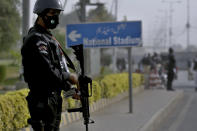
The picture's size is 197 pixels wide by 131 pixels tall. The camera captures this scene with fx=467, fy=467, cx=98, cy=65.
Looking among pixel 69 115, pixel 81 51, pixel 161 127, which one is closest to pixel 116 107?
pixel 161 127

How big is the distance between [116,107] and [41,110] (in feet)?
28.1

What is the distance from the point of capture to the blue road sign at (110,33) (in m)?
11.1

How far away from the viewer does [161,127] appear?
415 inches

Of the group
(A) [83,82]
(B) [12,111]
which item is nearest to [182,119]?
(B) [12,111]

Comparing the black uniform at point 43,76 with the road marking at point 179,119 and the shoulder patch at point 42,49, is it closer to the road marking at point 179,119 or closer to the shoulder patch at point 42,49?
the shoulder patch at point 42,49

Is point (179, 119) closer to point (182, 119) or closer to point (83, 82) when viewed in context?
point (182, 119)

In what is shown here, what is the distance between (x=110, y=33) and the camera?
1116 cm

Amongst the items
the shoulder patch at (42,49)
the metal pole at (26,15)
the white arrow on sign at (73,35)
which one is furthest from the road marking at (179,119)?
the shoulder patch at (42,49)

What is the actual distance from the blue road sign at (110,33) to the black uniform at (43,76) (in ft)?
22.2

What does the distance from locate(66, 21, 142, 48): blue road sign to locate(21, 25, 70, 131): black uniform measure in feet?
22.2

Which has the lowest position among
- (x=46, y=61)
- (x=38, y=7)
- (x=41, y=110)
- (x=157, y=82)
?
(x=157, y=82)

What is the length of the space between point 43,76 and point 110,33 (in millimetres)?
7100

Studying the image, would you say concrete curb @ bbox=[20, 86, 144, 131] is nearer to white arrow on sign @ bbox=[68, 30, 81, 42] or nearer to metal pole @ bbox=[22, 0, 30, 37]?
white arrow on sign @ bbox=[68, 30, 81, 42]

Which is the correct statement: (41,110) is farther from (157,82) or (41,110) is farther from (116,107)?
(157,82)
